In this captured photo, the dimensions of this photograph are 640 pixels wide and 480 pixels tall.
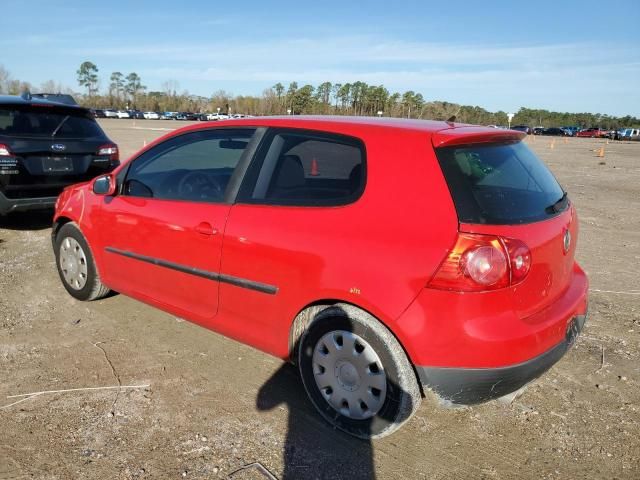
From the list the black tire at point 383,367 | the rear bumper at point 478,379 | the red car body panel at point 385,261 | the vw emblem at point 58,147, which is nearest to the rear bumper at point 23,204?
the vw emblem at point 58,147

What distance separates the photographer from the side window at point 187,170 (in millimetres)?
3361

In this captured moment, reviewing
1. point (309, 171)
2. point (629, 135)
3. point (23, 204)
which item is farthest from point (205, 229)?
point (629, 135)

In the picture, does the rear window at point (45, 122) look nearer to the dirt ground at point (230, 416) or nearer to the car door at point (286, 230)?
the dirt ground at point (230, 416)

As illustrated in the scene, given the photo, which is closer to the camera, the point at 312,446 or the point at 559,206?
the point at 312,446

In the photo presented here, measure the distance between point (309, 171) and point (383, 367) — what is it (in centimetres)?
124

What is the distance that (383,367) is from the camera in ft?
8.43

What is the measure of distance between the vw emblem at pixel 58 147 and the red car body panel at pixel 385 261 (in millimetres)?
3660

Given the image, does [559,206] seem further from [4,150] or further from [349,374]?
[4,150]

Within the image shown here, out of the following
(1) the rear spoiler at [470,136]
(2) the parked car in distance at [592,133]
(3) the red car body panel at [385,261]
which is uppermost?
(2) the parked car in distance at [592,133]

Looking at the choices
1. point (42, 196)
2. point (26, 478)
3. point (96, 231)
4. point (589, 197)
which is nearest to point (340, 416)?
point (26, 478)

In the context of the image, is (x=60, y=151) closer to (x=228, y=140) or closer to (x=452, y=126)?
(x=228, y=140)

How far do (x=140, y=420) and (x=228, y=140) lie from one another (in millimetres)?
1847

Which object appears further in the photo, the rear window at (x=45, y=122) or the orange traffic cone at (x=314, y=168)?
the rear window at (x=45, y=122)

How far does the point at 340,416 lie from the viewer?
9.25 ft
